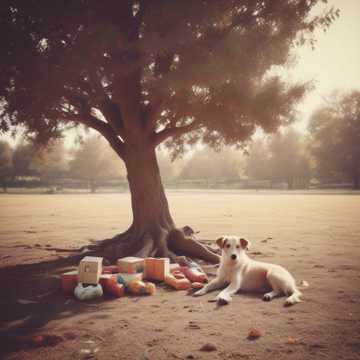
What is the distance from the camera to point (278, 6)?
8.60 meters

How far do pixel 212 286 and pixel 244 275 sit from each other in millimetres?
639

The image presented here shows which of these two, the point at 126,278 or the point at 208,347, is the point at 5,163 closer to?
the point at 126,278

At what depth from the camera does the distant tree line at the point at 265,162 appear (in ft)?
214

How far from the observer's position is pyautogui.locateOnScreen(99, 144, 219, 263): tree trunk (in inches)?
405

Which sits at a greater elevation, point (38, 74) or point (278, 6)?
point (278, 6)

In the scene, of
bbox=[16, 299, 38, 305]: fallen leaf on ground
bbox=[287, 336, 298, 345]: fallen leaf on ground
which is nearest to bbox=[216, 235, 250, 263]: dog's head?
bbox=[287, 336, 298, 345]: fallen leaf on ground

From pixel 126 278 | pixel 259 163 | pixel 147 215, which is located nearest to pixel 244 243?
pixel 126 278

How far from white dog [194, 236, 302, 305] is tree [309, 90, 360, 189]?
2505 inches

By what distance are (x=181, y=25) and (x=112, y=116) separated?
4.49 meters

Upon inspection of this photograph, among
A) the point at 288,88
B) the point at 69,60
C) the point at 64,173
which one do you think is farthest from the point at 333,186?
the point at 69,60

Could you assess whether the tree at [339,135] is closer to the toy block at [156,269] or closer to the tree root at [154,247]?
the tree root at [154,247]

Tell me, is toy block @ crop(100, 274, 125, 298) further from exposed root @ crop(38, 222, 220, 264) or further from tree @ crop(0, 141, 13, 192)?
tree @ crop(0, 141, 13, 192)

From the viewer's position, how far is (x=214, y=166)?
333 ft

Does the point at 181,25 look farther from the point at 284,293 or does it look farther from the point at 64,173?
the point at 64,173
